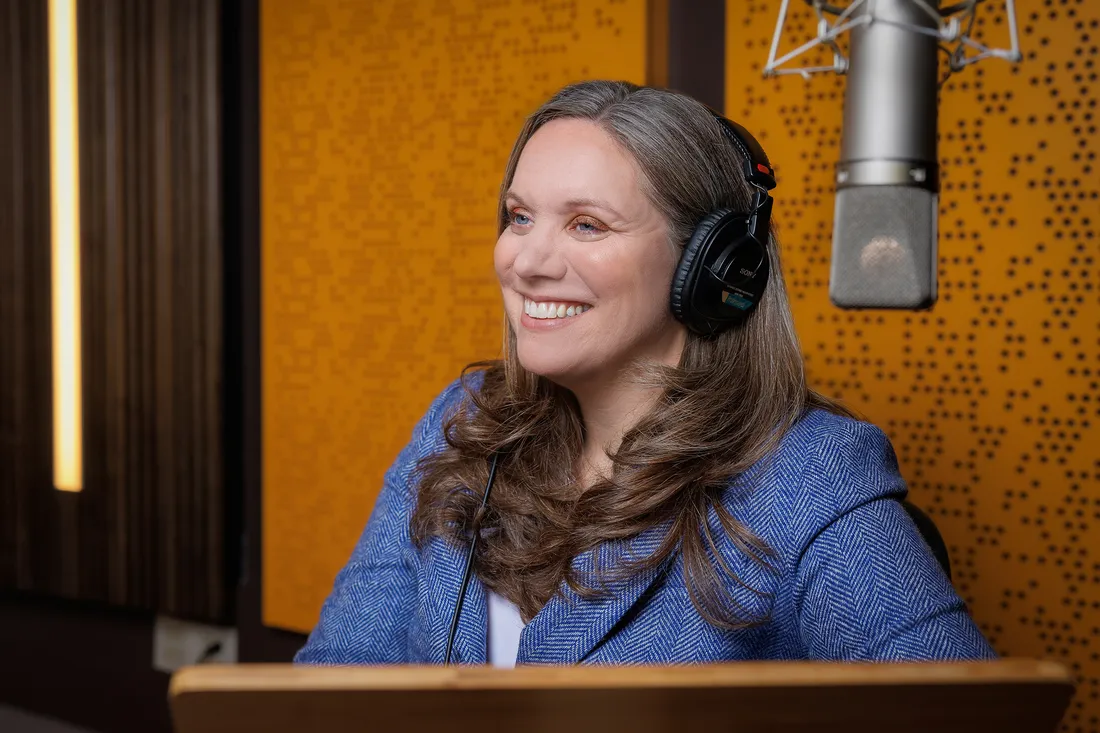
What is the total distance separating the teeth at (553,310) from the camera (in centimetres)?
125

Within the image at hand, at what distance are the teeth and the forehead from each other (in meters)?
0.13

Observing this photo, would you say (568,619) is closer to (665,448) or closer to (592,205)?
(665,448)

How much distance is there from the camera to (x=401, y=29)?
2355 millimetres

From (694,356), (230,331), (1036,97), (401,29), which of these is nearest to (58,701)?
(230,331)

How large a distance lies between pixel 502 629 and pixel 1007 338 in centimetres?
113

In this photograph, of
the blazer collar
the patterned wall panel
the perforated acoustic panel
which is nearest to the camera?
the blazer collar

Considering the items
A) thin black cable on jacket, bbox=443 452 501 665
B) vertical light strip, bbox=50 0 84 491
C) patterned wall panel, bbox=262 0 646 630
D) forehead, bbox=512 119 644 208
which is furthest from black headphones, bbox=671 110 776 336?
vertical light strip, bbox=50 0 84 491

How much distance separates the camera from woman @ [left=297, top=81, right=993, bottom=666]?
110 cm

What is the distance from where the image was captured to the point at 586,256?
1219 millimetres

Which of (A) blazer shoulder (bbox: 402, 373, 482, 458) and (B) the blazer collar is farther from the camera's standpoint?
(A) blazer shoulder (bbox: 402, 373, 482, 458)

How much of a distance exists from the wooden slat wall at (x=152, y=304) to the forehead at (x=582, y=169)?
155 cm

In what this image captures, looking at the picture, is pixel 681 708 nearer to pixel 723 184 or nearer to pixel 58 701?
pixel 723 184

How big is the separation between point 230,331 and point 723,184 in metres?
1.76

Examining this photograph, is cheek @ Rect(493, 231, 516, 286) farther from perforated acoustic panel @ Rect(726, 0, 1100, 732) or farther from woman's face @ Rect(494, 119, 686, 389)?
perforated acoustic panel @ Rect(726, 0, 1100, 732)
